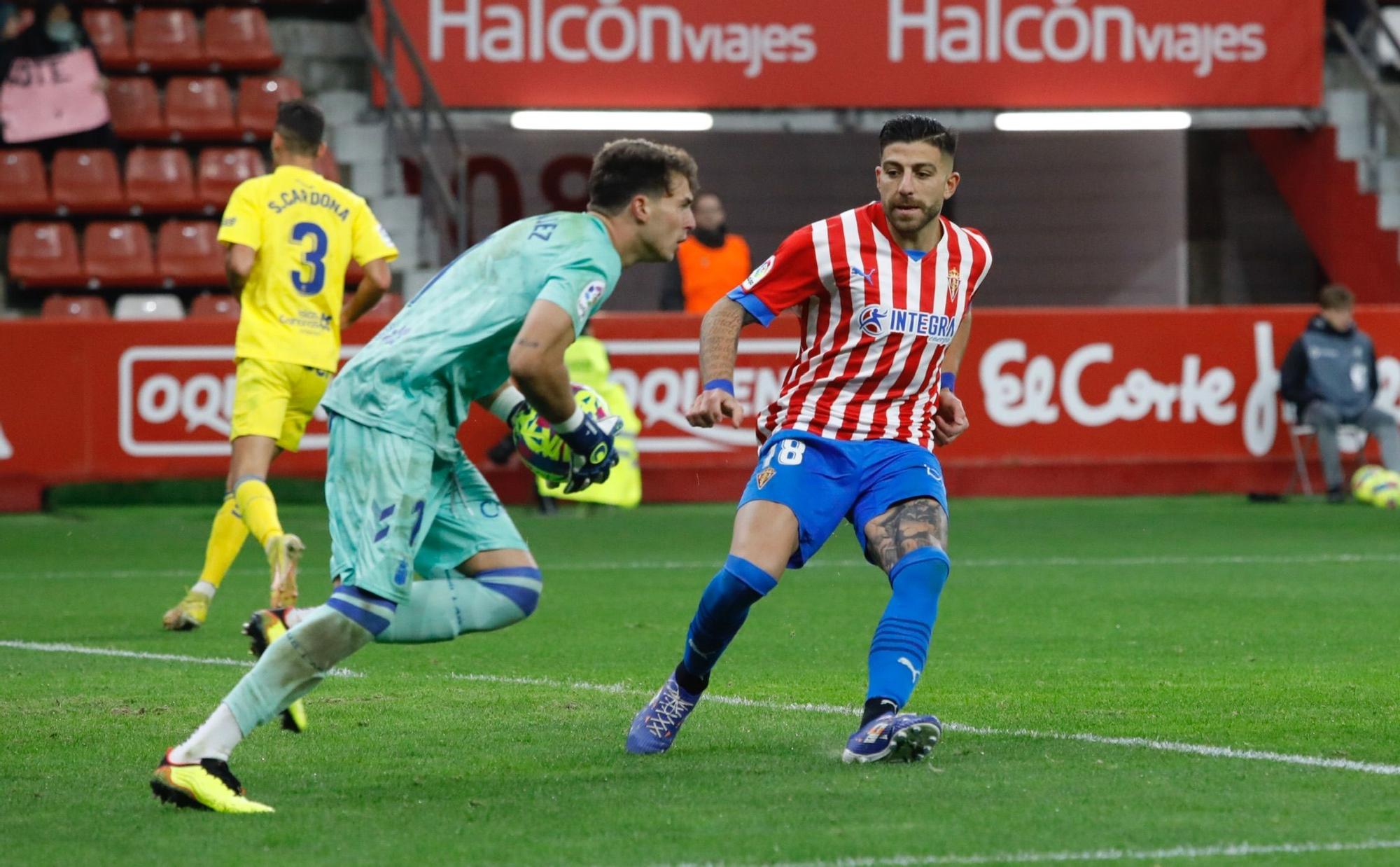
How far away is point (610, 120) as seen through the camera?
20344 mm

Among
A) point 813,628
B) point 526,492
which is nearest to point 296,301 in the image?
point 813,628

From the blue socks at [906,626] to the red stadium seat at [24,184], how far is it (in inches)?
577

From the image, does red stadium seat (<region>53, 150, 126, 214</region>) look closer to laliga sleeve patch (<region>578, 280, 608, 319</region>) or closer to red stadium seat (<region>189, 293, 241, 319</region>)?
red stadium seat (<region>189, 293, 241, 319</region>)

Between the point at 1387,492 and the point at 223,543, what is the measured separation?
9.97 meters

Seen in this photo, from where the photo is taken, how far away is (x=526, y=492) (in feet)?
53.5

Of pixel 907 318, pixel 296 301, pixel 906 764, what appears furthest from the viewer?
pixel 296 301

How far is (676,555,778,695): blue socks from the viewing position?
5.68 meters

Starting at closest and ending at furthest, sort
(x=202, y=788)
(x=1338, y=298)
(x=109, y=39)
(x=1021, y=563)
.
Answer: (x=202, y=788), (x=1021, y=563), (x=1338, y=298), (x=109, y=39)

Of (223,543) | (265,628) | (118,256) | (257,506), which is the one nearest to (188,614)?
(223,543)

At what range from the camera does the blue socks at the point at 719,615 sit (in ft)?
18.6

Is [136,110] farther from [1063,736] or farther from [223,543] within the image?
[1063,736]

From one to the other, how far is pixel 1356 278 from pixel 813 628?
47.4ft

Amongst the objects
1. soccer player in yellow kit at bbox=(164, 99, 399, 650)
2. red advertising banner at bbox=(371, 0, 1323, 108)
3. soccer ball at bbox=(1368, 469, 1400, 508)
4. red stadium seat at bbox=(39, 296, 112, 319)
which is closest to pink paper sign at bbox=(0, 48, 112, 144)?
red stadium seat at bbox=(39, 296, 112, 319)

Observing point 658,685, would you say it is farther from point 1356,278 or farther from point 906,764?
point 1356,278
